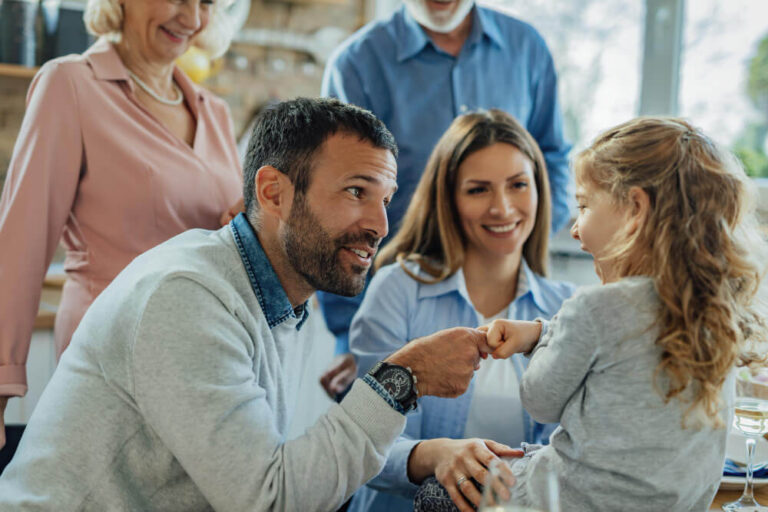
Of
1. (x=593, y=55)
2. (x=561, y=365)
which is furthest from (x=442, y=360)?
(x=593, y=55)

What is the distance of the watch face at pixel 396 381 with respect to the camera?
1.13 meters

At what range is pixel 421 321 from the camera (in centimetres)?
188

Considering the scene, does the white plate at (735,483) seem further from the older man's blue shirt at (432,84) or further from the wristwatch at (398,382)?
the older man's blue shirt at (432,84)

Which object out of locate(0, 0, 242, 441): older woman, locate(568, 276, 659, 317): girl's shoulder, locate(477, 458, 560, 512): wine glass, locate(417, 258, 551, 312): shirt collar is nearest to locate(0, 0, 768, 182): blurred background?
locate(417, 258, 551, 312): shirt collar

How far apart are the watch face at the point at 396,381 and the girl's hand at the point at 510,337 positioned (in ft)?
0.58

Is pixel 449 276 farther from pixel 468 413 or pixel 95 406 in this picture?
pixel 95 406

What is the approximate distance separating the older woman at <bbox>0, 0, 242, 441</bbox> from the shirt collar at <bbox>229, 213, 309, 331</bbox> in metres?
0.52

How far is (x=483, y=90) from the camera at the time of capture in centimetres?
246

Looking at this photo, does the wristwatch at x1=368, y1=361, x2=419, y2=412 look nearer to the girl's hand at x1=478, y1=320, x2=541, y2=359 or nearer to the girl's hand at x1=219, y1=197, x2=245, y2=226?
the girl's hand at x1=478, y1=320, x2=541, y2=359

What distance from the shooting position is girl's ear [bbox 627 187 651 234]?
1.12 metres

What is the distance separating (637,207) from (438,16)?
4.56 ft

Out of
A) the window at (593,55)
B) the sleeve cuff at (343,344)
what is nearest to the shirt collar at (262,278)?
the sleeve cuff at (343,344)

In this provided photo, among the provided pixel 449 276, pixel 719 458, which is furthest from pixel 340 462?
pixel 449 276

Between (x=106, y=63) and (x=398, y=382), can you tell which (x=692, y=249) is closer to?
(x=398, y=382)
